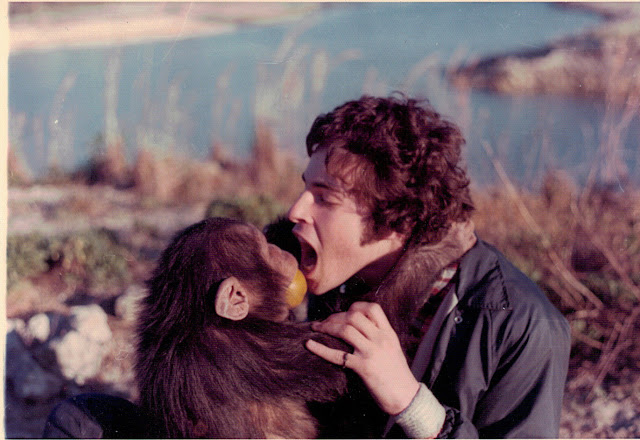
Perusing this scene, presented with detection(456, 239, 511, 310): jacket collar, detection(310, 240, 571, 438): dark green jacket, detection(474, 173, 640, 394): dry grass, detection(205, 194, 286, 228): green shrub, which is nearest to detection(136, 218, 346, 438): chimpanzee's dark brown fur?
detection(310, 240, 571, 438): dark green jacket

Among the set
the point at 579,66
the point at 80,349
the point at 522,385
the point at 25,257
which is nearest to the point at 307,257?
the point at 522,385

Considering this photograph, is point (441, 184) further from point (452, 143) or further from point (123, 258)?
point (123, 258)

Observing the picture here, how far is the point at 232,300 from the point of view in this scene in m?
2.49

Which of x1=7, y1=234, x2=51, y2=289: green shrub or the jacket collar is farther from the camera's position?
x1=7, y1=234, x2=51, y2=289: green shrub

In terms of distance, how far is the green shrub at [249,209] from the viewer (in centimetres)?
576

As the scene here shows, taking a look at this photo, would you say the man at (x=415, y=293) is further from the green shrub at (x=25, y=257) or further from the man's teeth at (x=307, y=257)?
the green shrub at (x=25, y=257)

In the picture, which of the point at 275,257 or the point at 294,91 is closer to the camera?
the point at 275,257

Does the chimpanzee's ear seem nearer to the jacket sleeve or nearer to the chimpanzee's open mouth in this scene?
the chimpanzee's open mouth

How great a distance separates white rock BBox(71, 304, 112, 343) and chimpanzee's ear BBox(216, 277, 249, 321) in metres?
1.98

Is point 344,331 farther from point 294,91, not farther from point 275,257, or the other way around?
point 294,91

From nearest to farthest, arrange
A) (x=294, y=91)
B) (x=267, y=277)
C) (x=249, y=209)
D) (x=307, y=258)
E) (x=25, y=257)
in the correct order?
(x=267, y=277), (x=307, y=258), (x=25, y=257), (x=249, y=209), (x=294, y=91)

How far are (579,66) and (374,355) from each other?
5.17 meters

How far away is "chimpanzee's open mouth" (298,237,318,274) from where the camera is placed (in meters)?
2.84

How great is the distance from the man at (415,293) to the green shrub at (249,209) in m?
2.84
